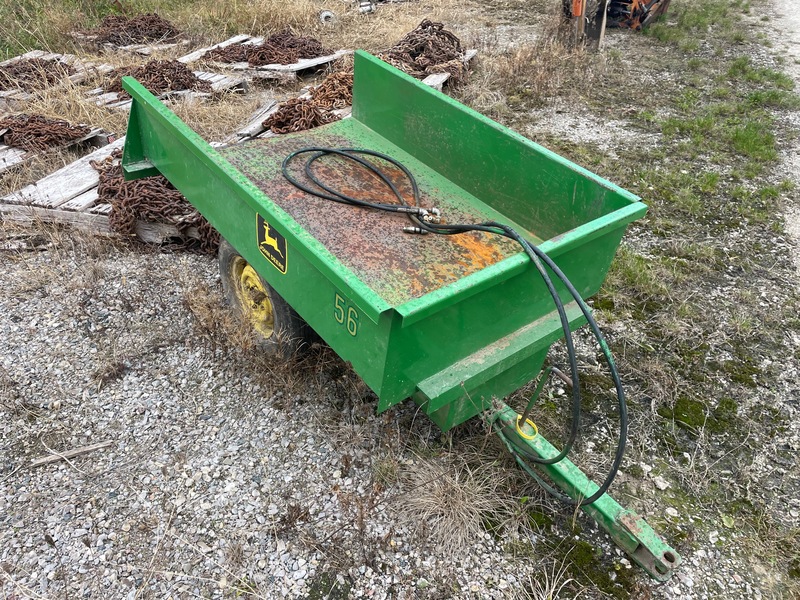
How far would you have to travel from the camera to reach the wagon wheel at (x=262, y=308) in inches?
113

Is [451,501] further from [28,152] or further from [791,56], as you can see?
[791,56]

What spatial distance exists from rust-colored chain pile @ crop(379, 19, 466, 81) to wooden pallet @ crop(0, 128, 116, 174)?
3106 millimetres

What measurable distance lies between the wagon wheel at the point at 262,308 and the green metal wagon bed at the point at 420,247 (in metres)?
0.01

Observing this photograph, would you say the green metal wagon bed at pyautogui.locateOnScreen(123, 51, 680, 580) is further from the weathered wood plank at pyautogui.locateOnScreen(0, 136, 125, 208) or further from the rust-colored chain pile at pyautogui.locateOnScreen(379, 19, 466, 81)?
the rust-colored chain pile at pyautogui.locateOnScreen(379, 19, 466, 81)

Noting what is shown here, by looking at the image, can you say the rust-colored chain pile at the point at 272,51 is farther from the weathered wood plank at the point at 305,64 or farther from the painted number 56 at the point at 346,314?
the painted number 56 at the point at 346,314

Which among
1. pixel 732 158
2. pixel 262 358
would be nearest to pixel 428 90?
pixel 262 358

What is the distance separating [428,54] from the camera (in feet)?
21.7

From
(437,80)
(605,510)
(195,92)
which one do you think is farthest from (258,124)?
(605,510)

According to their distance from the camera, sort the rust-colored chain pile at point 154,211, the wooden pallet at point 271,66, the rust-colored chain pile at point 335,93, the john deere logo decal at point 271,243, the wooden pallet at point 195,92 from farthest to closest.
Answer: the wooden pallet at point 271,66 < the wooden pallet at point 195,92 < the rust-colored chain pile at point 335,93 < the rust-colored chain pile at point 154,211 < the john deere logo decal at point 271,243

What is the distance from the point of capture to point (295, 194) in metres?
3.43

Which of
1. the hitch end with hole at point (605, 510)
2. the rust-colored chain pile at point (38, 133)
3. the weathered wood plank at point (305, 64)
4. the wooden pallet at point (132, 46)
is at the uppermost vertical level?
the wooden pallet at point (132, 46)

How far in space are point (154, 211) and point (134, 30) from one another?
4672mm

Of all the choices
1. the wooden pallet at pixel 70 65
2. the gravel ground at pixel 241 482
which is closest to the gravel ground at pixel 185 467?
the gravel ground at pixel 241 482

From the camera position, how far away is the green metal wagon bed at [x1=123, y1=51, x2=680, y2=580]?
205 cm
